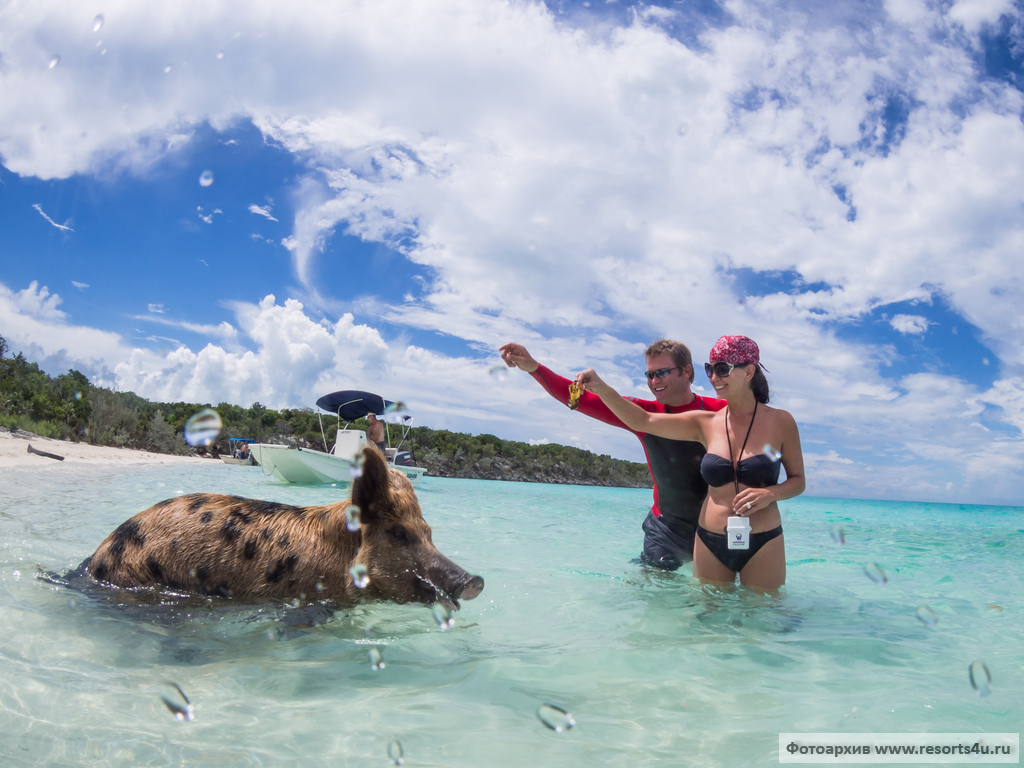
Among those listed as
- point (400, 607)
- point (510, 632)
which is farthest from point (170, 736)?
point (510, 632)

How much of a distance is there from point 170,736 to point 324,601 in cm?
120

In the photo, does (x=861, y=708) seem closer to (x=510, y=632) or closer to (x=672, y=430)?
(x=510, y=632)

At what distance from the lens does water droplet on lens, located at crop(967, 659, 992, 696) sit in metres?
2.98

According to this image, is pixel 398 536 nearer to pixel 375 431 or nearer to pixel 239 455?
pixel 375 431

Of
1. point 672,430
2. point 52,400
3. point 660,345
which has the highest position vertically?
point 660,345

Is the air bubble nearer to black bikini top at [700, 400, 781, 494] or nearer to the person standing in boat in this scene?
black bikini top at [700, 400, 781, 494]

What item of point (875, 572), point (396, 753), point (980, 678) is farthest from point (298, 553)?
point (875, 572)

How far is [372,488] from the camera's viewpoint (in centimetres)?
331

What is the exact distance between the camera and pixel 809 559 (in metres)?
9.29

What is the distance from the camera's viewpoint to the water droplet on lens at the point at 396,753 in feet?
6.75

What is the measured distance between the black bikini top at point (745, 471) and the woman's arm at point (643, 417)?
0.42 metres

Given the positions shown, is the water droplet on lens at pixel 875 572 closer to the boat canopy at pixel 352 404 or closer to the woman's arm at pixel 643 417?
the woman's arm at pixel 643 417

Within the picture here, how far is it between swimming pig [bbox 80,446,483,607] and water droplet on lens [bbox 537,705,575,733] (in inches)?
30.6

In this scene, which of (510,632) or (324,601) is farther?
(510,632)
